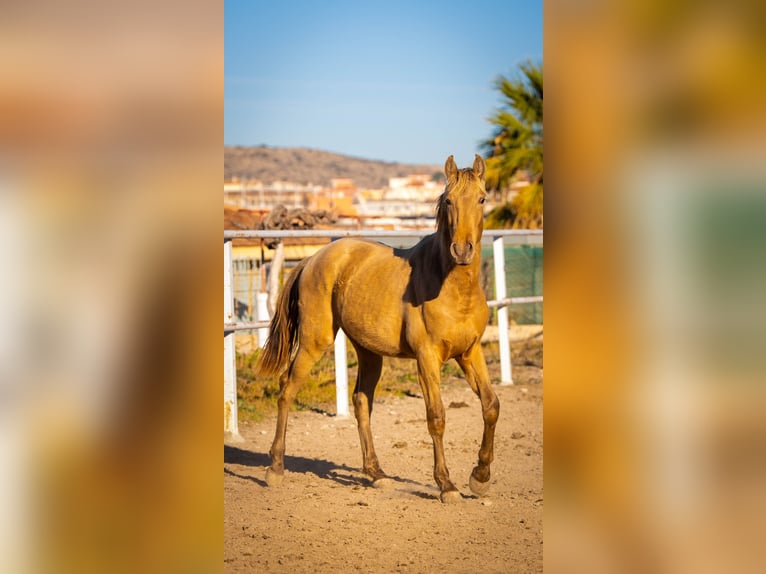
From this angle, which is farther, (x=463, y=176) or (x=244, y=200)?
(x=244, y=200)

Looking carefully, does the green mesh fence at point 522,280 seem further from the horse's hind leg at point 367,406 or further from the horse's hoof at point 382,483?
the horse's hoof at point 382,483

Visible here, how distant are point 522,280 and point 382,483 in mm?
10499

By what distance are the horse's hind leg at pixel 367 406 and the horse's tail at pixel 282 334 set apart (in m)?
0.48

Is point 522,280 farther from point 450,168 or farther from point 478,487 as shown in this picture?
point 450,168

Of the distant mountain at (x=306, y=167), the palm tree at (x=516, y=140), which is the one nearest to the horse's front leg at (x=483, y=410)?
the palm tree at (x=516, y=140)

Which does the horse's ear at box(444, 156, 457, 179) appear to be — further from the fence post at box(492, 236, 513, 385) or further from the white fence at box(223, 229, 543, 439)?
the fence post at box(492, 236, 513, 385)
